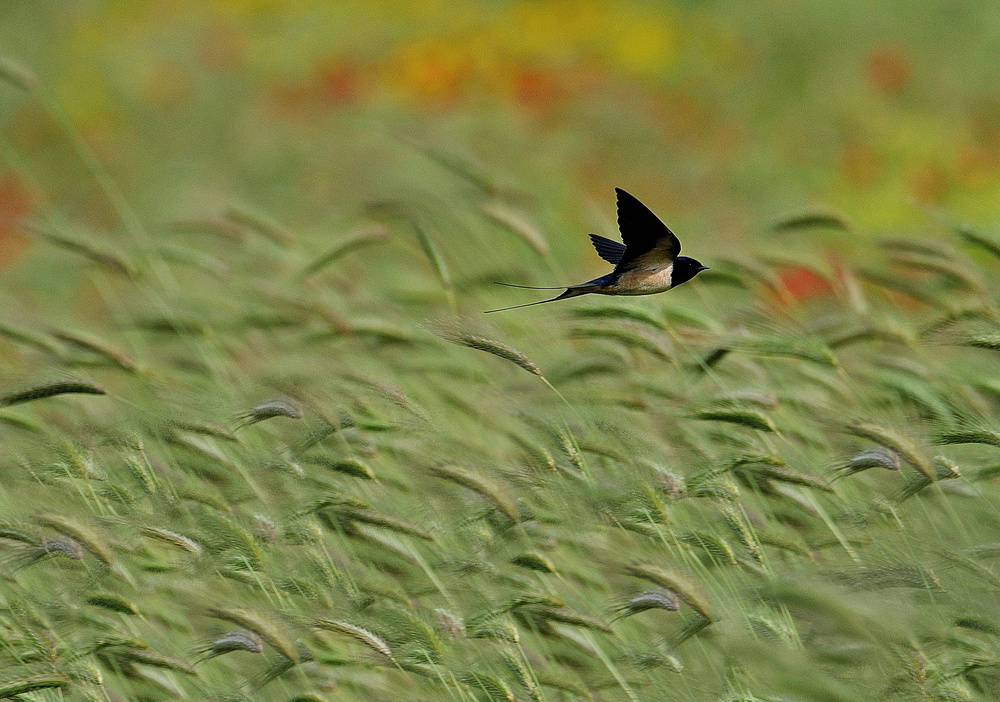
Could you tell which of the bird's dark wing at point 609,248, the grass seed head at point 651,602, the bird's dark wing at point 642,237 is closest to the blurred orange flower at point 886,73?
the bird's dark wing at point 609,248

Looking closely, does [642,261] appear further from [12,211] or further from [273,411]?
[12,211]

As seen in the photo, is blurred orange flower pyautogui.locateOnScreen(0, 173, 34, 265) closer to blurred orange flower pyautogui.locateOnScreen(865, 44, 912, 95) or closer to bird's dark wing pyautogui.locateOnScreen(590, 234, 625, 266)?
blurred orange flower pyautogui.locateOnScreen(865, 44, 912, 95)

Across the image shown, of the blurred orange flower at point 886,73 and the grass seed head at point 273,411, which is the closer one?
the grass seed head at point 273,411

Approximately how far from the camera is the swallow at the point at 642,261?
167 cm

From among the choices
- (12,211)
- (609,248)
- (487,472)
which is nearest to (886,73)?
(12,211)

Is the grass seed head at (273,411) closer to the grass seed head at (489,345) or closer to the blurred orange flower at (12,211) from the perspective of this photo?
the grass seed head at (489,345)

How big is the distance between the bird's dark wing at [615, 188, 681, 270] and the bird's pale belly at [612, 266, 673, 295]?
16mm

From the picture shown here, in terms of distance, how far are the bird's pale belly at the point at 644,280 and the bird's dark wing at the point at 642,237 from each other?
16mm

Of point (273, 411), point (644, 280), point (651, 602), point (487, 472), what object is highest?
point (644, 280)

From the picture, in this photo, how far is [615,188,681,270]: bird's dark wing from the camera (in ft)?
5.43

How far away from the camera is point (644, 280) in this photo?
69.6 inches

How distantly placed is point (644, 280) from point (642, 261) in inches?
1.4

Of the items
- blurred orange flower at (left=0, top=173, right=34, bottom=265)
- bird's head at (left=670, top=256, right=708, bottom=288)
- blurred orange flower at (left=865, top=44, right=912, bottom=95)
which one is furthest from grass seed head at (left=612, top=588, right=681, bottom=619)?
blurred orange flower at (left=865, top=44, right=912, bottom=95)

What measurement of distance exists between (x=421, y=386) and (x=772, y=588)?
123cm
